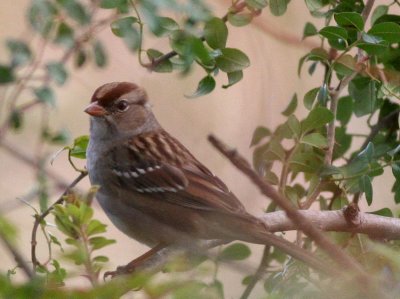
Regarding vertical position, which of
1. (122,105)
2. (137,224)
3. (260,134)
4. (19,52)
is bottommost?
(137,224)

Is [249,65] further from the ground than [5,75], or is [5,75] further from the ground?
[5,75]

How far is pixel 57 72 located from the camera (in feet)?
8.57

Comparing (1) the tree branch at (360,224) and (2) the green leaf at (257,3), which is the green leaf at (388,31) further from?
(1) the tree branch at (360,224)

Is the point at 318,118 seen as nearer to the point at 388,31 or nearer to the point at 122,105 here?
the point at 388,31

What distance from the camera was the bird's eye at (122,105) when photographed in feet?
12.6

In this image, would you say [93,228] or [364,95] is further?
[364,95]

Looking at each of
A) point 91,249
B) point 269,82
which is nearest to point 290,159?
point 269,82

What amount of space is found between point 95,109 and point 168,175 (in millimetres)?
491

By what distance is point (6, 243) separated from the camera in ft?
3.76

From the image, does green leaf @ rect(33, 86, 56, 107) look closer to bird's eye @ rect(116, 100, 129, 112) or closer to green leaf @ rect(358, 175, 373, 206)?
green leaf @ rect(358, 175, 373, 206)

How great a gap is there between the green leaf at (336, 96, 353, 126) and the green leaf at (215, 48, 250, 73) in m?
0.68

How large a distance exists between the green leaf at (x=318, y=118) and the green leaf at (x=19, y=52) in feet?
3.22

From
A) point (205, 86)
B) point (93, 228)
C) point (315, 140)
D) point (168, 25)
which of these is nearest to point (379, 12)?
point (315, 140)

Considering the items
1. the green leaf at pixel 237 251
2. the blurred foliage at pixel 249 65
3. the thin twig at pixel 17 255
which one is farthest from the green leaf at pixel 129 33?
the thin twig at pixel 17 255
